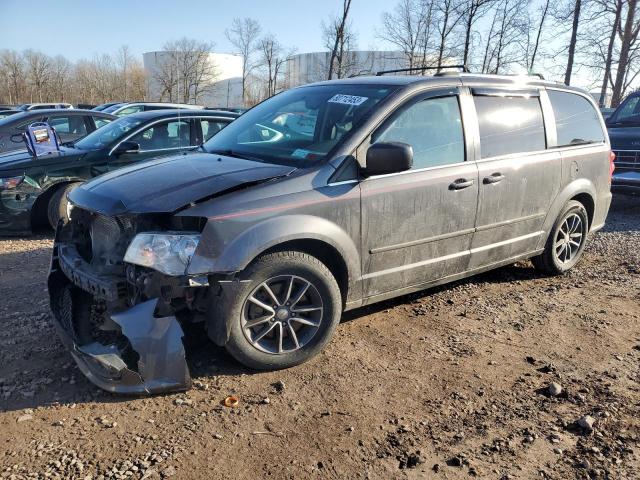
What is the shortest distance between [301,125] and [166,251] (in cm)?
159

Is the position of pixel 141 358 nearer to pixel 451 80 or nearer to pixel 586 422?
pixel 586 422

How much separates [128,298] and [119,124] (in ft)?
16.2

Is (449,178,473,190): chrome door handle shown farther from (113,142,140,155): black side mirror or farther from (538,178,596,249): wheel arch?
(113,142,140,155): black side mirror

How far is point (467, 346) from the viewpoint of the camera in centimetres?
384

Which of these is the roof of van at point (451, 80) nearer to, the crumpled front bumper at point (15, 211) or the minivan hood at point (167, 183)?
the minivan hood at point (167, 183)

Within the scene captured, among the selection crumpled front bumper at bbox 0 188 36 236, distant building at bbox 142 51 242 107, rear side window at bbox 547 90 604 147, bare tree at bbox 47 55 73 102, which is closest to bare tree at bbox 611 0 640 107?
rear side window at bbox 547 90 604 147

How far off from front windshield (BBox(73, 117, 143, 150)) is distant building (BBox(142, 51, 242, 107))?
52.4 m

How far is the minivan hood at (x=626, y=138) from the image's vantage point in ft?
30.7

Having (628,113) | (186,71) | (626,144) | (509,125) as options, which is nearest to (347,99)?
(509,125)

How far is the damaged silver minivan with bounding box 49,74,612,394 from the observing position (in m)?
2.97

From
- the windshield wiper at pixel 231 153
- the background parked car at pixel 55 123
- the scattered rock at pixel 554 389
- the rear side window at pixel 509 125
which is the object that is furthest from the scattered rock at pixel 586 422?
the background parked car at pixel 55 123

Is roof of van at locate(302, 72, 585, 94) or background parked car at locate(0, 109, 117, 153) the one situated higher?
roof of van at locate(302, 72, 585, 94)

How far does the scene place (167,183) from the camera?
326 cm

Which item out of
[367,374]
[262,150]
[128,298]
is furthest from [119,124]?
[367,374]
